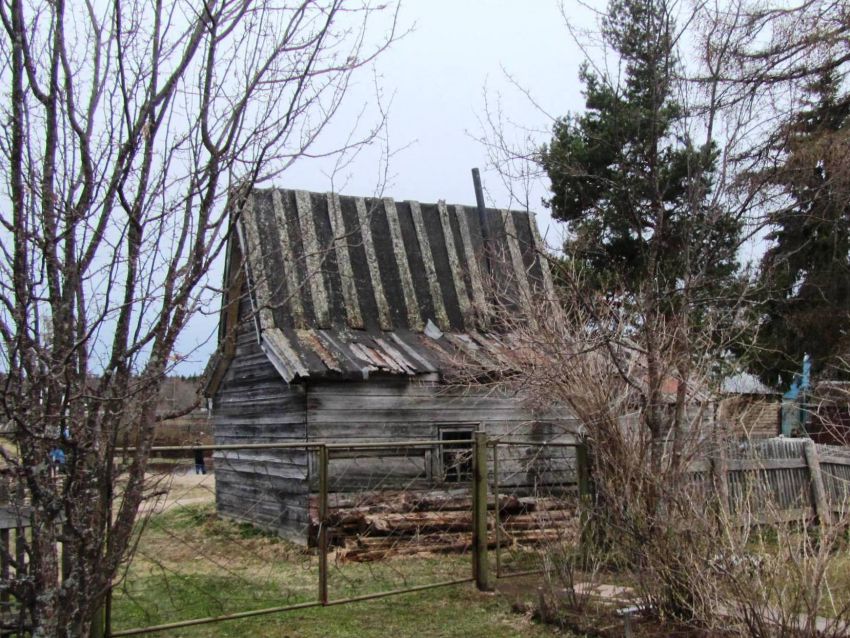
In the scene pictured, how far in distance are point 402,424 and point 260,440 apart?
2830 millimetres

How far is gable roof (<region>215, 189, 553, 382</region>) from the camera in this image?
40.0 ft

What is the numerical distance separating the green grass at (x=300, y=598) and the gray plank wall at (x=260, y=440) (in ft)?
2.79

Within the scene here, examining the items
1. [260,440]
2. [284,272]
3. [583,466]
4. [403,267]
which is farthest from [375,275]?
[583,466]

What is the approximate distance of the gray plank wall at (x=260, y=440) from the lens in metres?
12.2

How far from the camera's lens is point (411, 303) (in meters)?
14.1

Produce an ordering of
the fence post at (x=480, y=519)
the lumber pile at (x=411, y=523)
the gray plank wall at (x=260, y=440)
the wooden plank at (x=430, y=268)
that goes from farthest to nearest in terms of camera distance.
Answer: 1. the wooden plank at (x=430, y=268)
2. the gray plank wall at (x=260, y=440)
3. the lumber pile at (x=411, y=523)
4. the fence post at (x=480, y=519)

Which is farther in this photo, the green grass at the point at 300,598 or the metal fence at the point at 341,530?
the metal fence at the point at 341,530

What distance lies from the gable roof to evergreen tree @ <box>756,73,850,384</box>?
4.49 m

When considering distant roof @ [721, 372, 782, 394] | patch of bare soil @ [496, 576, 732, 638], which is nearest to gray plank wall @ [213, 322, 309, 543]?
patch of bare soil @ [496, 576, 732, 638]

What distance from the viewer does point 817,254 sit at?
79.9 feet

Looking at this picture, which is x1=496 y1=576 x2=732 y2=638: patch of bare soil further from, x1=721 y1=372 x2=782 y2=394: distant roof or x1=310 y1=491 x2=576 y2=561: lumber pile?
x1=310 y1=491 x2=576 y2=561: lumber pile

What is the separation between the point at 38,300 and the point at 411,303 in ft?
33.8

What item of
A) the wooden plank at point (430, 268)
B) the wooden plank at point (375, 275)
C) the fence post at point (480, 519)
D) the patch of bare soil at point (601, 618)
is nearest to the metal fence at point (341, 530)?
the fence post at point (480, 519)

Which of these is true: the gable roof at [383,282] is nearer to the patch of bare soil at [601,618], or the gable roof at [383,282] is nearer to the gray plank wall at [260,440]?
the gray plank wall at [260,440]
